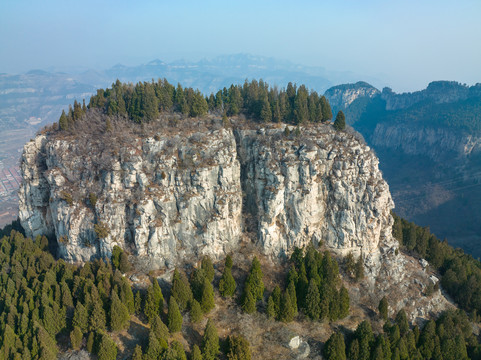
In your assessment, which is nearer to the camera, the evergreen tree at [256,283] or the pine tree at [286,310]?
the pine tree at [286,310]

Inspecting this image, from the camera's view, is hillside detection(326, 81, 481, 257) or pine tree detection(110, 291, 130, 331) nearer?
pine tree detection(110, 291, 130, 331)

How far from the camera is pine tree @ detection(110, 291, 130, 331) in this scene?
34.2 meters

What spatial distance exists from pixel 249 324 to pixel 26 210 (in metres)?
35.3

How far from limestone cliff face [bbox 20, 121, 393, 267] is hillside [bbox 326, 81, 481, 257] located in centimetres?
6019

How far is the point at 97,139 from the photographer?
45.8 meters

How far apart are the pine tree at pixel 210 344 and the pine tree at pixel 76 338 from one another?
1196cm

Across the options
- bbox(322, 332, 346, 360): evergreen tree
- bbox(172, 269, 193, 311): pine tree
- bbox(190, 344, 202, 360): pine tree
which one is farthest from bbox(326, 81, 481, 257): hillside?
bbox(190, 344, 202, 360): pine tree

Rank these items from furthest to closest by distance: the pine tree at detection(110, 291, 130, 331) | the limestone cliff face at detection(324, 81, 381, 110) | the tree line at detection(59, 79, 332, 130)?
the limestone cliff face at detection(324, 81, 381, 110) → the tree line at detection(59, 79, 332, 130) → the pine tree at detection(110, 291, 130, 331)

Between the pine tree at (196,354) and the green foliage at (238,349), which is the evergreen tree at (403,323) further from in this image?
the pine tree at (196,354)

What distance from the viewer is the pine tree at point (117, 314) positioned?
34.2 metres

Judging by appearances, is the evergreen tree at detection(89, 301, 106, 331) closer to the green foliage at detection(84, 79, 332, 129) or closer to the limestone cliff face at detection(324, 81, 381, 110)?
the green foliage at detection(84, 79, 332, 129)

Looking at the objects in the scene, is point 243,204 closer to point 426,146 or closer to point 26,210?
point 26,210

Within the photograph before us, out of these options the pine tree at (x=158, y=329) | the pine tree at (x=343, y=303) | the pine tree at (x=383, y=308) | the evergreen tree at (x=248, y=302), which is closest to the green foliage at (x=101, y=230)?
Result: the pine tree at (x=158, y=329)

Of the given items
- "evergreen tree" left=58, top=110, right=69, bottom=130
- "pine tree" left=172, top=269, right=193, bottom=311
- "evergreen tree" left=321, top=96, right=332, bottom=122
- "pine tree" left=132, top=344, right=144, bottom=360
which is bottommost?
"pine tree" left=132, top=344, right=144, bottom=360
